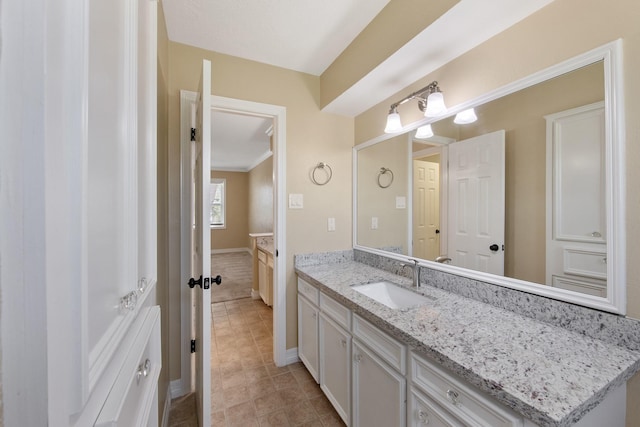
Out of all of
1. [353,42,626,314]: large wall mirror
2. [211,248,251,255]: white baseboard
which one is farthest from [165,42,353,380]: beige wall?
[211,248,251,255]: white baseboard

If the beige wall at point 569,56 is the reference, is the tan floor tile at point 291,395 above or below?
below

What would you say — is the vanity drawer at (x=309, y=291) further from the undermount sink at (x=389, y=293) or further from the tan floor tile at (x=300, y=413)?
the tan floor tile at (x=300, y=413)

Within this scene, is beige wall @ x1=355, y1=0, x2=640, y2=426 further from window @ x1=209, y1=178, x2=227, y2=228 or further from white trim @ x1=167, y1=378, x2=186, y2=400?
window @ x1=209, y1=178, x2=227, y2=228

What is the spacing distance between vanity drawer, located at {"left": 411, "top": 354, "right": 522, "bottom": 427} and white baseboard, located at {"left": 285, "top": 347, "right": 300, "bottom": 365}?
55.1 inches

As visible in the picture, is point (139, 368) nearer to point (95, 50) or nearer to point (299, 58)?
point (95, 50)

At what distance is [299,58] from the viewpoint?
2020 mm

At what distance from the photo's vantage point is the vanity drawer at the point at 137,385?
1.64ft

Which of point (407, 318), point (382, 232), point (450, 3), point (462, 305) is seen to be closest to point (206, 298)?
point (407, 318)

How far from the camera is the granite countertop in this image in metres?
0.68

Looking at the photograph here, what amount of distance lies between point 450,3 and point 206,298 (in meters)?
1.78

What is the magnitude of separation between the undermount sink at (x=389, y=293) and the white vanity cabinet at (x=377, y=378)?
341mm

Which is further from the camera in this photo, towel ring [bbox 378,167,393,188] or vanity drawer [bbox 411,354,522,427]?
towel ring [bbox 378,167,393,188]

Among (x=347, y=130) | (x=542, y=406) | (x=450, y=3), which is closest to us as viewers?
(x=542, y=406)

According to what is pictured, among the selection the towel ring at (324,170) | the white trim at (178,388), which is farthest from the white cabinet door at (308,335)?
the towel ring at (324,170)
